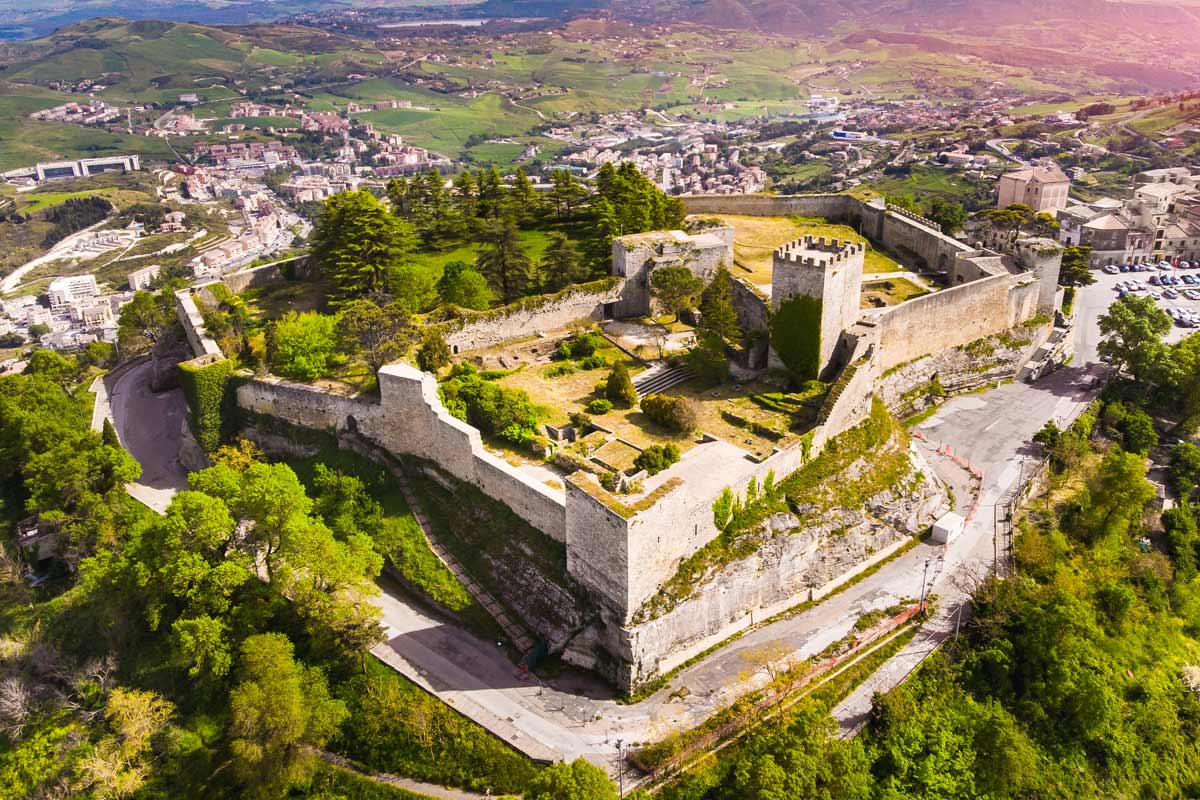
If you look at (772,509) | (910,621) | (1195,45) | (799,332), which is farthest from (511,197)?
(1195,45)

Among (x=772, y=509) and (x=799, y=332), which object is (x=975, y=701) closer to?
(x=772, y=509)

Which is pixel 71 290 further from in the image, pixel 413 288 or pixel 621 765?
pixel 621 765

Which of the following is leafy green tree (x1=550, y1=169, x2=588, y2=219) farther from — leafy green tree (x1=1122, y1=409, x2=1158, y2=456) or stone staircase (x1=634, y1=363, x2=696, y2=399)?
leafy green tree (x1=1122, y1=409, x2=1158, y2=456)

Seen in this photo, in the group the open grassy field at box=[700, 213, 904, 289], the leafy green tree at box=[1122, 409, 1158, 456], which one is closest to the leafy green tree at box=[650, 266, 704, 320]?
the open grassy field at box=[700, 213, 904, 289]

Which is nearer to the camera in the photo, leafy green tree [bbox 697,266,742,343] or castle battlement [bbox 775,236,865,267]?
castle battlement [bbox 775,236,865,267]

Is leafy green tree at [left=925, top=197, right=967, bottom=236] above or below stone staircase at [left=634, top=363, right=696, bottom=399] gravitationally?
above

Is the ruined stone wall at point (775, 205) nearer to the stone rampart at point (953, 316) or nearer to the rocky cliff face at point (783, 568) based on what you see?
the stone rampart at point (953, 316)

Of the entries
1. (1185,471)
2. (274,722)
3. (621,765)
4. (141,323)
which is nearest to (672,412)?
(621,765)
